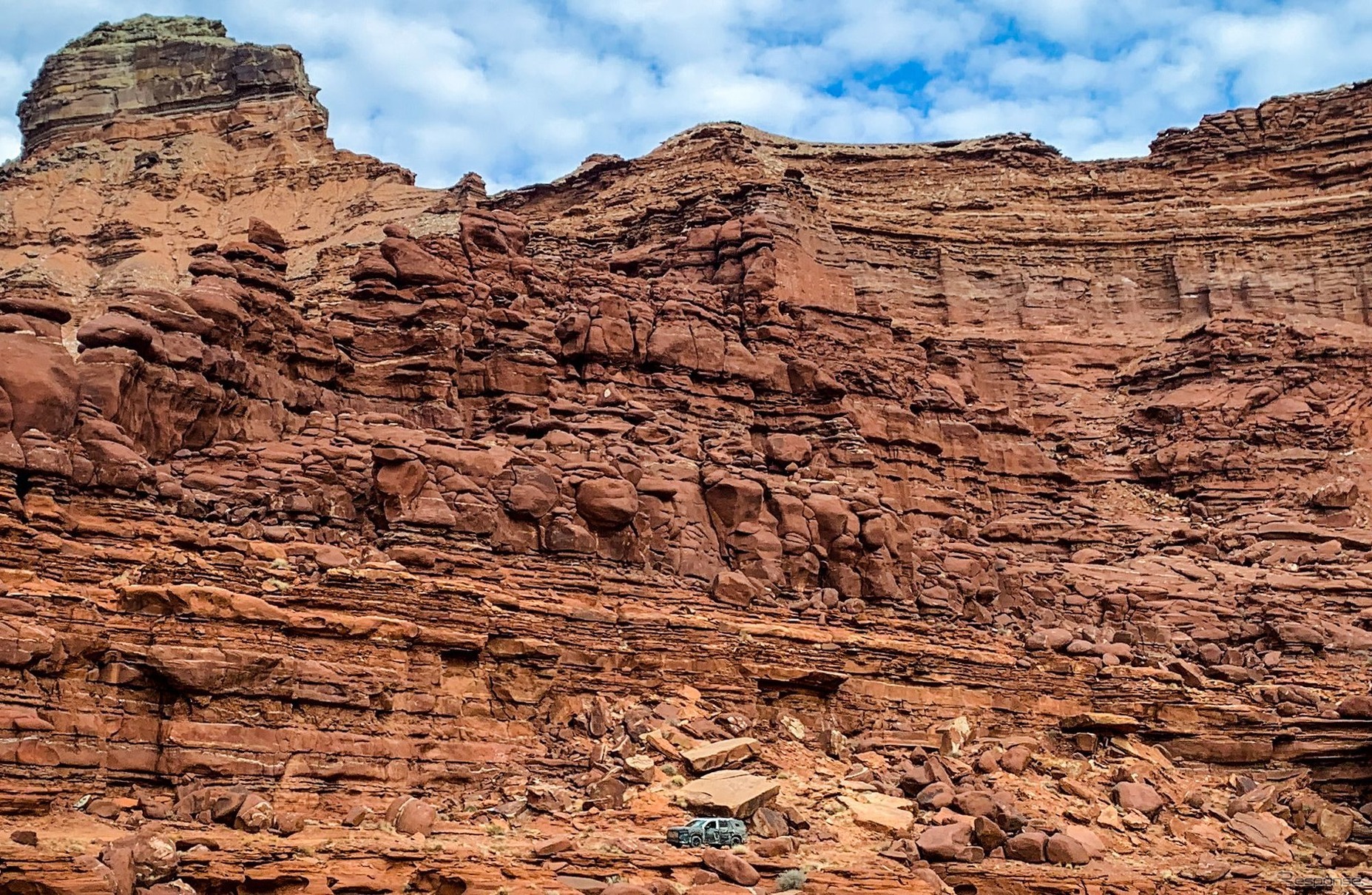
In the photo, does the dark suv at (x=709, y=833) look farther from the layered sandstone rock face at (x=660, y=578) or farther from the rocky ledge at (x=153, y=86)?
the rocky ledge at (x=153, y=86)

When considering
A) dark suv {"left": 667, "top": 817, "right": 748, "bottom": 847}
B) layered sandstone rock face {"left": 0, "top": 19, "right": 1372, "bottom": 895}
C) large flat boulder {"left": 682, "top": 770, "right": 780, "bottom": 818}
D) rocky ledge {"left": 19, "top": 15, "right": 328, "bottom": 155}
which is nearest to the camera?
layered sandstone rock face {"left": 0, "top": 19, "right": 1372, "bottom": 895}

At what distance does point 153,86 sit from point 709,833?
247 feet

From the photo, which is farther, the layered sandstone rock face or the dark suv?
the dark suv

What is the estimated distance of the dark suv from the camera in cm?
1802

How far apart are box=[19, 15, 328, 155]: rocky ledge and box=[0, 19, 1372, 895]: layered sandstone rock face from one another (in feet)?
89.7

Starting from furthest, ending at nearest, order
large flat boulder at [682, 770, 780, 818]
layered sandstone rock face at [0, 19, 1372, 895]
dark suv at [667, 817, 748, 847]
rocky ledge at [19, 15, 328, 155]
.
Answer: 1. rocky ledge at [19, 15, 328, 155]
2. large flat boulder at [682, 770, 780, 818]
3. dark suv at [667, 817, 748, 847]
4. layered sandstone rock face at [0, 19, 1372, 895]

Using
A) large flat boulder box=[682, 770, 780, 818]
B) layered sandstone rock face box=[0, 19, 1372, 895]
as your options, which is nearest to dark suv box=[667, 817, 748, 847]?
layered sandstone rock face box=[0, 19, 1372, 895]

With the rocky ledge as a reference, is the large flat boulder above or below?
below

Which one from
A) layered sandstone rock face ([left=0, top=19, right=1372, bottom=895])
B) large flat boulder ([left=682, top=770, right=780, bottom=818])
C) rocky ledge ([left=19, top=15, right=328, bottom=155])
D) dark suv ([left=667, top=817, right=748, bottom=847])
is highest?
rocky ledge ([left=19, top=15, right=328, bottom=155])

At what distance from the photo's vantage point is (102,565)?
1919 cm

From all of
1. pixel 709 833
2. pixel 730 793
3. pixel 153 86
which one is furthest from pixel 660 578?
pixel 153 86

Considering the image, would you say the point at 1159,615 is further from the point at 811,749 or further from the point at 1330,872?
the point at 811,749

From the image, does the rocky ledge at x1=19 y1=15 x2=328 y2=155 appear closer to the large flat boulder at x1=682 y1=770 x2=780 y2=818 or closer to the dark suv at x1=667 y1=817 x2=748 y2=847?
the large flat boulder at x1=682 y1=770 x2=780 y2=818

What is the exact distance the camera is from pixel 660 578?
25922 millimetres
